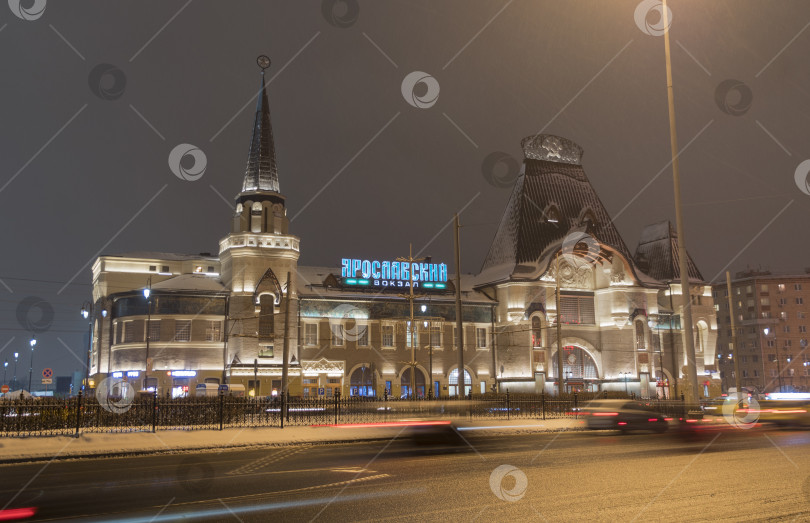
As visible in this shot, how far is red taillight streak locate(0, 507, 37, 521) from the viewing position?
9.91 m

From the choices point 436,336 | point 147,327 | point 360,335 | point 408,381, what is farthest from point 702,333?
point 147,327

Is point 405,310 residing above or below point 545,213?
below

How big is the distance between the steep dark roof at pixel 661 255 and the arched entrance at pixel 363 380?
36632 mm

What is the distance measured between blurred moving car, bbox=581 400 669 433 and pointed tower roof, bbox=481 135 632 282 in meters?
42.7

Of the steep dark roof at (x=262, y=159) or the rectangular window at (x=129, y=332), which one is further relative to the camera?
the steep dark roof at (x=262, y=159)

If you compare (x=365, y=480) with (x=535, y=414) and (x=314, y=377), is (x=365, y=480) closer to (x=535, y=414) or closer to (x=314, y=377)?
(x=535, y=414)

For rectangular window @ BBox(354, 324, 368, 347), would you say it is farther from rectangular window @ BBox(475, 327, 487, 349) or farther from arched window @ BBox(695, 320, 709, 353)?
arched window @ BBox(695, 320, 709, 353)

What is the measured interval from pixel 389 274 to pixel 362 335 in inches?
274

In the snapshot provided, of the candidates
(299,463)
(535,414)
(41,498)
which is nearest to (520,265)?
(535,414)

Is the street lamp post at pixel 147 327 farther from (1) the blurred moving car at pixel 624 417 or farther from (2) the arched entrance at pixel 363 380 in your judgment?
(1) the blurred moving car at pixel 624 417

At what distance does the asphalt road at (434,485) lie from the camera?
10078 mm

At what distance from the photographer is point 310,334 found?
205ft

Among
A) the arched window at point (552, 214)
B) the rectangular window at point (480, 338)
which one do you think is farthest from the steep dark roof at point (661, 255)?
the rectangular window at point (480, 338)

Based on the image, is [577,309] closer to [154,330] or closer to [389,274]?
[389,274]
